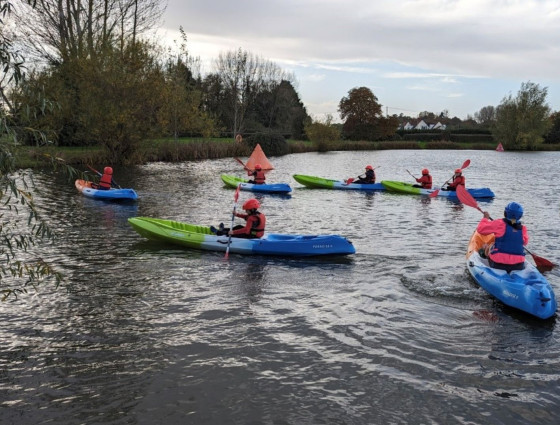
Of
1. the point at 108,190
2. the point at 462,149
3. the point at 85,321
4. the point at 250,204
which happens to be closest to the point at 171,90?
the point at 108,190

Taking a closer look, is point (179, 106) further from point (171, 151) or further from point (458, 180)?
point (458, 180)

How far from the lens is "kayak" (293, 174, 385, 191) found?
22375mm

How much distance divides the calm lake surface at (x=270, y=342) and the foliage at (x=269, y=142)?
3568cm

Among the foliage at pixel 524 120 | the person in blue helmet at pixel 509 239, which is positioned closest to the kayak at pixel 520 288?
the person in blue helmet at pixel 509 239

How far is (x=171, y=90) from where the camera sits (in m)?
33.5

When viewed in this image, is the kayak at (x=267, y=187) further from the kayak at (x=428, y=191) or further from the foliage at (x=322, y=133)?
the foliage at (x=322, y=133)

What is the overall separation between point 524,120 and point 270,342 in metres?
68.0

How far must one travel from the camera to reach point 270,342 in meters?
6.62

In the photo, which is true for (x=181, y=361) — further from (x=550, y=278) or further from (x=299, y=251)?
(x=550, y=278)

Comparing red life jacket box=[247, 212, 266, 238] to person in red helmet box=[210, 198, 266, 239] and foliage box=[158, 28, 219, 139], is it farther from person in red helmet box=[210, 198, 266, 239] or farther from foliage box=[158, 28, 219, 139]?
foliage box=[158, 28, 219, 139]

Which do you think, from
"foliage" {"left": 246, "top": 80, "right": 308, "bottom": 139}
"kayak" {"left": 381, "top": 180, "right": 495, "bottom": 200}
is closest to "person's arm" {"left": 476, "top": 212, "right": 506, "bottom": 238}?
"kayak" {"left": 381, "top": 180, "right": 495, "bottom": 200}

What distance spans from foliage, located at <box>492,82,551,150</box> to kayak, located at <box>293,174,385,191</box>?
50864mm

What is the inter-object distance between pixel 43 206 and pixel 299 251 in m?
9.93

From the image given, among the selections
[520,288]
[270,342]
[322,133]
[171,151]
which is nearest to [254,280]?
[270,342]
